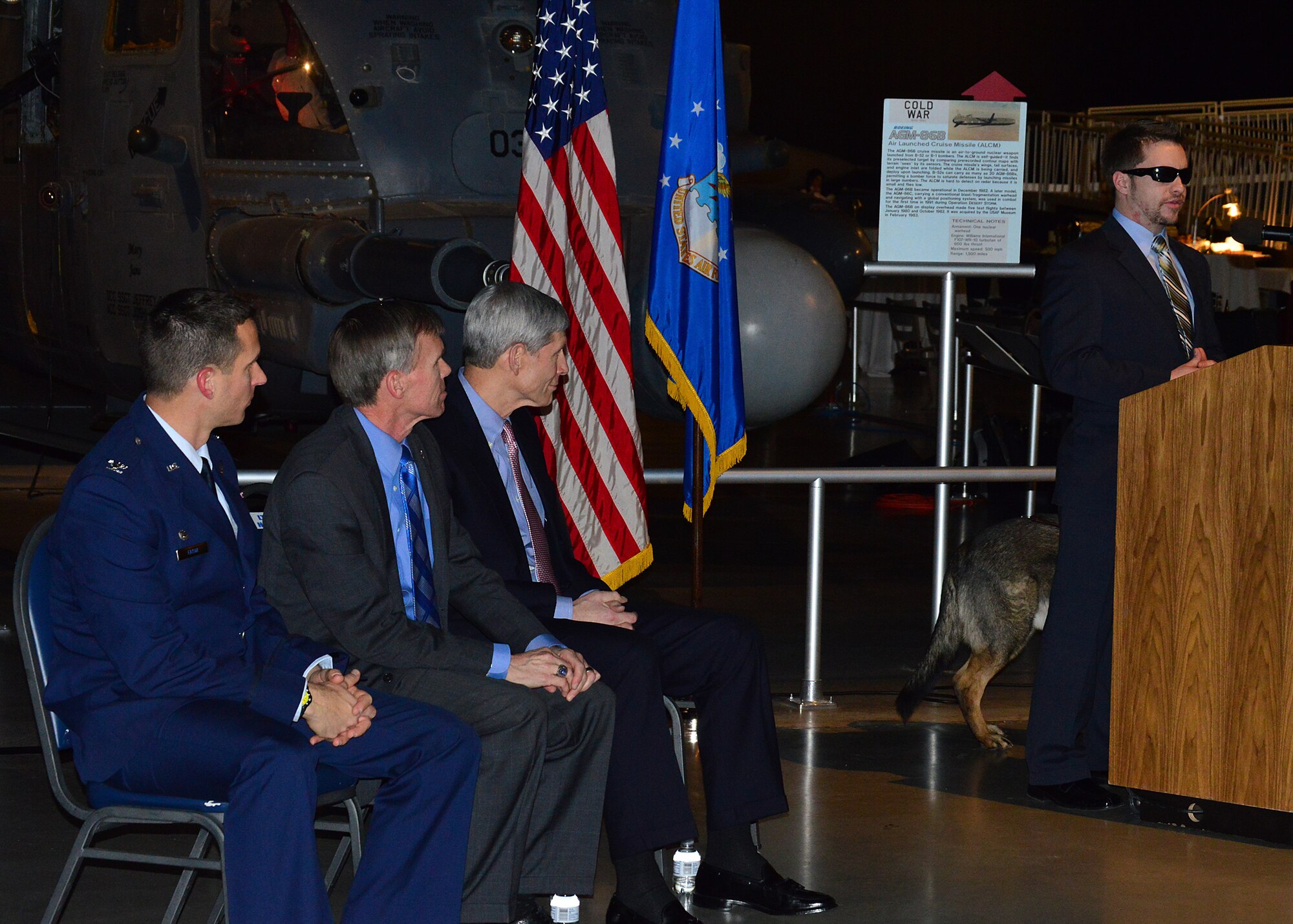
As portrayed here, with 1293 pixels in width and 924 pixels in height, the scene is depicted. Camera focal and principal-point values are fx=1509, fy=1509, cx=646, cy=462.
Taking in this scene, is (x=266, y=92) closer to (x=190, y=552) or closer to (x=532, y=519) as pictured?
(x=532, y=519)

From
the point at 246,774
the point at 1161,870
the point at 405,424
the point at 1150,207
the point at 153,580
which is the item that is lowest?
the point at 1161,870

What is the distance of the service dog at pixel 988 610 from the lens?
4508mm

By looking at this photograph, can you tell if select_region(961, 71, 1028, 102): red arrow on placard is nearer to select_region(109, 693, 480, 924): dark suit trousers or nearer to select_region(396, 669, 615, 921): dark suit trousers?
select_region(396, 669, 615, 921): dark suit trousers

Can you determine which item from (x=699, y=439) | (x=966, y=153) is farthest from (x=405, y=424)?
(x=966, y=153)

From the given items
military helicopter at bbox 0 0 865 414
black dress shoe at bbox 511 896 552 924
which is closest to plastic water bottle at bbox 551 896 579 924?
black dress shoe at bbox 511 896 552 924

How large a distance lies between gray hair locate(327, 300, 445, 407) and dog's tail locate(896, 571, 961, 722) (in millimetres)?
2199

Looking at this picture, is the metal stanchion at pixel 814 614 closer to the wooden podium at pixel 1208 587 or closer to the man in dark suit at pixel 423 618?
the wooden podium at pixel 1208 587

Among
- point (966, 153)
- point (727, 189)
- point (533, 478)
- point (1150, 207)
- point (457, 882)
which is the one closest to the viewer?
point (457, 882)

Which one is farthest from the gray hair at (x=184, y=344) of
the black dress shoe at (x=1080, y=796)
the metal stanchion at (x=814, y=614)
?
the black dress shoe at (x=1080, y=796)

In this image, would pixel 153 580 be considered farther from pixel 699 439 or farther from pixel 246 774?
pixel 699 439

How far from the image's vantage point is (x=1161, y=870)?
362 centimetres

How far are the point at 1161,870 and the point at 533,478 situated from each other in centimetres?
177

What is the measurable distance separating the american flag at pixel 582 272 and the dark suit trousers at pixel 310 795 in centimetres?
179

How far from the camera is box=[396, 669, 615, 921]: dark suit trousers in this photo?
2.86 metres
